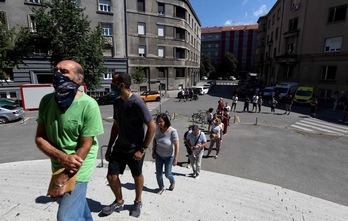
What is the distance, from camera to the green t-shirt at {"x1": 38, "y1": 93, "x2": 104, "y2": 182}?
1.96m

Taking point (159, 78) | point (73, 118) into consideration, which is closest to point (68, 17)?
point (159, 78)

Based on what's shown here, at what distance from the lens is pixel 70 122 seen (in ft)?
6.40

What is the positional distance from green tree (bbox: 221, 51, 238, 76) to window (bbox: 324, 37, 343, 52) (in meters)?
56.0

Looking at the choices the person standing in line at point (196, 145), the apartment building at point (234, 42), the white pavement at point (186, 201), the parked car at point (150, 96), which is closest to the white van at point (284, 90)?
the parked car at point (150, 96)

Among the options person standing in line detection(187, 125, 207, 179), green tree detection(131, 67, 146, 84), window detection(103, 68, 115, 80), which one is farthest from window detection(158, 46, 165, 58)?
person standing in line detection(187, 125, 207, 179)

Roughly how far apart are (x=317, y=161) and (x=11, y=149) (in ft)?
38.8

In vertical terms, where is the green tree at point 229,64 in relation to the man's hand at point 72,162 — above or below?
above

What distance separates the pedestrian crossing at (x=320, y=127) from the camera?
472 inches

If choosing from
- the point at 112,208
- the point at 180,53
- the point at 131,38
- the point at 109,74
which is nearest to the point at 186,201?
the point at 112,208

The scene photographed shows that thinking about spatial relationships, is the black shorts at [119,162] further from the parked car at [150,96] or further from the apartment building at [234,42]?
the apartment building at [234,42]

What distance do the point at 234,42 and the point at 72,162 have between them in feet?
335

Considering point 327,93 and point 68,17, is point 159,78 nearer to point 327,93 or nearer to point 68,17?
point 68,17

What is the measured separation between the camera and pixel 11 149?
8211 millimetres

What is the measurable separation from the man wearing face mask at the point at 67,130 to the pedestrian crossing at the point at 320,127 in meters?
13.3
